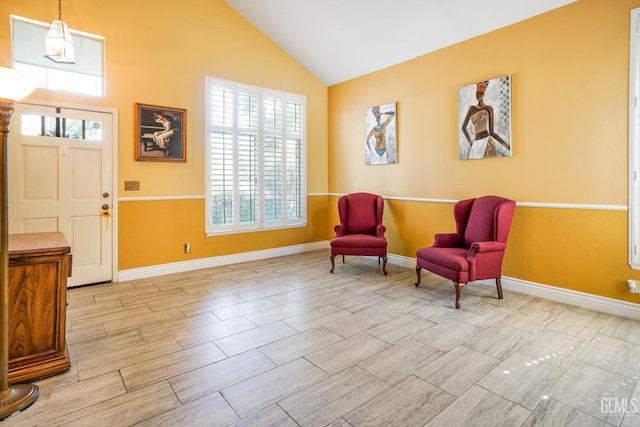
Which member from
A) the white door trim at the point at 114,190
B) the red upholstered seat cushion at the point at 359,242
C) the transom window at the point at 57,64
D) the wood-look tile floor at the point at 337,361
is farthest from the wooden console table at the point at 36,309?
the red upholstered seat cushion at the point at 359,242

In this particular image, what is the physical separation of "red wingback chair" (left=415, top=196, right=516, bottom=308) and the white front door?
3839 mm

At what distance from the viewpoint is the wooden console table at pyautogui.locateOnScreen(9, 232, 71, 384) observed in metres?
2.10

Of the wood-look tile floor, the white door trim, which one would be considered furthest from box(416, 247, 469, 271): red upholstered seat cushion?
the white door trim

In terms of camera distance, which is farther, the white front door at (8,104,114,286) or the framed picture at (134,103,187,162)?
the framed picture at (134,103,187,162)

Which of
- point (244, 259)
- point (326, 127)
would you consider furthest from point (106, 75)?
point (326, 127)

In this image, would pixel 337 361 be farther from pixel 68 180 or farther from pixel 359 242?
pixel 68 180

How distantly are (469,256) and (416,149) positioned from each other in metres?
1.95

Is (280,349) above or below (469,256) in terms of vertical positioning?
below

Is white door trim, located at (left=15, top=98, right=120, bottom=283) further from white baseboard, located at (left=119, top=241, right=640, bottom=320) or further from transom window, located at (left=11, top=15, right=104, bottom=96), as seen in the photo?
transom window, located at (left=11, top=15, right=104, bottom=96)

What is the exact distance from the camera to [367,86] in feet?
18.2

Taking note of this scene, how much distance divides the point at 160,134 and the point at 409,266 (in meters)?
3.86

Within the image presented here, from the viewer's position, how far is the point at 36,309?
2180mm

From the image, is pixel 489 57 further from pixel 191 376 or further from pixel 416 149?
pixel 191 376

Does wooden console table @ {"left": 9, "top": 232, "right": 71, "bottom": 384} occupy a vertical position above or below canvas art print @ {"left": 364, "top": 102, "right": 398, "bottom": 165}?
below
